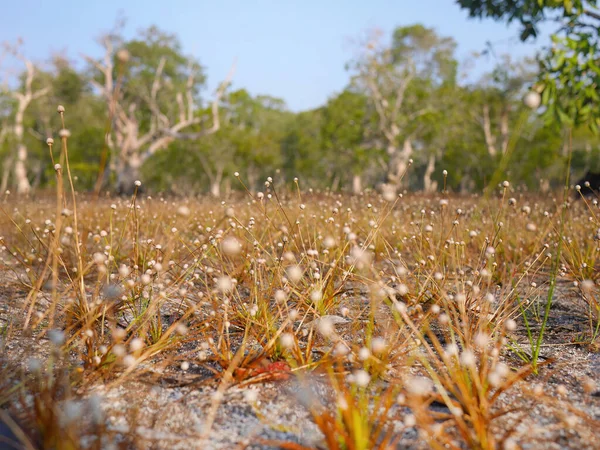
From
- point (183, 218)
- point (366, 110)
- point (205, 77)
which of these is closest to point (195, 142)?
point (205, 77)

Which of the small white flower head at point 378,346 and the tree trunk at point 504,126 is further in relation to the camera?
the tree trunk at point 504,126

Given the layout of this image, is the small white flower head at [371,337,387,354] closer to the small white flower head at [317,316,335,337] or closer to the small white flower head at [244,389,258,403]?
the small white flower head at [317,316,335,337]

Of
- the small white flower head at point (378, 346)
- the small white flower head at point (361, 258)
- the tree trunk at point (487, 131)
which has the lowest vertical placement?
the small white flower head at point (378, 346)

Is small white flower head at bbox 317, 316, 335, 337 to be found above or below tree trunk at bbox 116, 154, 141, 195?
below

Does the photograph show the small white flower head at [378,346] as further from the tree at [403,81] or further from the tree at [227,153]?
the tree at [227,153]

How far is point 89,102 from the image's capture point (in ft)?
128

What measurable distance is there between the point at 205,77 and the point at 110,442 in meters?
30.3

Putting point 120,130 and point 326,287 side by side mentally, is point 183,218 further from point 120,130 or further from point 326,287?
point 120,130

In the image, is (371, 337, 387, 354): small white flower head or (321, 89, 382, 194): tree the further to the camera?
(321, 89, 382, 194): tree

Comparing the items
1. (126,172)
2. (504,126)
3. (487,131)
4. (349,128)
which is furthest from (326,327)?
(504,126)

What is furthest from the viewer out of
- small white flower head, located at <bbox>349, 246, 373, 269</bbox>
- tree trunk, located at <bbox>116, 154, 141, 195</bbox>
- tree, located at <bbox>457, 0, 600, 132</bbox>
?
tree trunk, located at <bbox>116, 154, 141, 195</bbox>

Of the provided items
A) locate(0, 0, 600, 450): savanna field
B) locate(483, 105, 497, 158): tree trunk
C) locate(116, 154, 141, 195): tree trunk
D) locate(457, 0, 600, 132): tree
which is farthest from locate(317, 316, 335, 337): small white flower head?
locate(483, 105, 497, 158): tree trunk

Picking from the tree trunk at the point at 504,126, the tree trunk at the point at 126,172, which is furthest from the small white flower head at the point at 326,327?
the tree trunk at the point at 504,126

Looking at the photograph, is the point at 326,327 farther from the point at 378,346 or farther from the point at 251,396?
the point at 251,396
